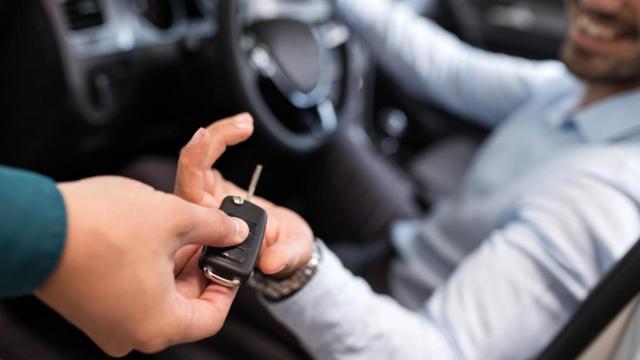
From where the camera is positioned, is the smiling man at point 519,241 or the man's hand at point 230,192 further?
the smiling man at point 519,241

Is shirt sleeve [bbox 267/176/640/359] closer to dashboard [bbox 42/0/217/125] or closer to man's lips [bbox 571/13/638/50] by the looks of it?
man's lips [bbox 571/13/638/50]

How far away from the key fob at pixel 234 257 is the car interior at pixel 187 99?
0.89ft

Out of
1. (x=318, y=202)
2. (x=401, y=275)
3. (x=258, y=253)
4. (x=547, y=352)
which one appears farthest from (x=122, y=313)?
(x=318, y=202)

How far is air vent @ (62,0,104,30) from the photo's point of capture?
3.35 feet

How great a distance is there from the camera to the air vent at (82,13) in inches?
40.2

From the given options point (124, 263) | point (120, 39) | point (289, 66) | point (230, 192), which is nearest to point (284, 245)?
point (230, 192)

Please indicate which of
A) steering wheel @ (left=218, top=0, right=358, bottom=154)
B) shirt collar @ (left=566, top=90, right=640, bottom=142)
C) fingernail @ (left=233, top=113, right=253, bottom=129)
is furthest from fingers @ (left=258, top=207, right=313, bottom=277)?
shirt collar @ (left=566, top=90, right=640, bottom=142)

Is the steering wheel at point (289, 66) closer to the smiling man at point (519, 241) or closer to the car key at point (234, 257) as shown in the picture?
the smiling man at point (519, 241)

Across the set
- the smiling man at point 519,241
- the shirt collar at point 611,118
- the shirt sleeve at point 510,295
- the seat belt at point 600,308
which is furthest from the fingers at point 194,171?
the shirt collar at point 611,118

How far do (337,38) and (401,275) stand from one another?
1.61 ft

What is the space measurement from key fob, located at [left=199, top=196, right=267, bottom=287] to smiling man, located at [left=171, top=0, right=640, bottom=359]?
7 centimetres

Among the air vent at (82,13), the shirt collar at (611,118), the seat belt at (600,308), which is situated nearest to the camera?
the seat belt at (600,308)

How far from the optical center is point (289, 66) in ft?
3.30

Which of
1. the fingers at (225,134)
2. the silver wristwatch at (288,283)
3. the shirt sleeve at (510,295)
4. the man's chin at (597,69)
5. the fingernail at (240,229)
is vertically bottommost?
the shirt sleeve at (510,295)
